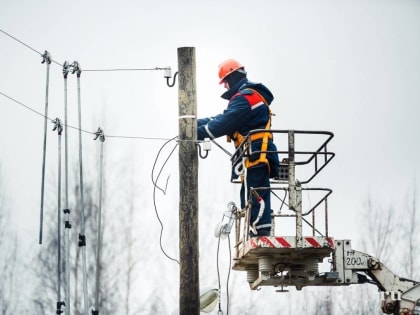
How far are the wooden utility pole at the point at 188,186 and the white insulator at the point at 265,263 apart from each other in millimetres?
891

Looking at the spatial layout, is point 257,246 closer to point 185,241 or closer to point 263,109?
point 185,241

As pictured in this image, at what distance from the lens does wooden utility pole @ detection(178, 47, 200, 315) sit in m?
14.0

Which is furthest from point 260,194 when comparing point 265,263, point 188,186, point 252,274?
point 252,274

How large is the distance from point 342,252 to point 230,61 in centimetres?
321

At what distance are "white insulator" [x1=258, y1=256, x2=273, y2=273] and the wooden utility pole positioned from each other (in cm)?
89

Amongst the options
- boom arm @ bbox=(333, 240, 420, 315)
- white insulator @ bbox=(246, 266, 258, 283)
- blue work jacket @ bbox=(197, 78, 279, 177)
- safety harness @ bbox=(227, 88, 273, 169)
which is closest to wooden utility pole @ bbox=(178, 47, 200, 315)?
blue work jacket @ bbox=(197, 78, 279, 177)

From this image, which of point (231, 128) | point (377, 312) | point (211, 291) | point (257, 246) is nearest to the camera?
point (257, 246)

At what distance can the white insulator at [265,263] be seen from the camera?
14.3 meters

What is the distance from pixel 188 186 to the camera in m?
14.3

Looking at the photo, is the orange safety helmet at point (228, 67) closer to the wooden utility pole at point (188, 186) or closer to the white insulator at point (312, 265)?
the wooden utility pole at point (188, 186)

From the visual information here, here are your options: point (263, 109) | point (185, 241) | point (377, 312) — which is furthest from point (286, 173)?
point (377, 312)

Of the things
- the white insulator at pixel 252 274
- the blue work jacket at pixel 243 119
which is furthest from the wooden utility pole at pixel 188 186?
the white insulator at pixel 252 274

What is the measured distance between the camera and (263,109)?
15047 mm

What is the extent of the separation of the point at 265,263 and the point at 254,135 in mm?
1773
